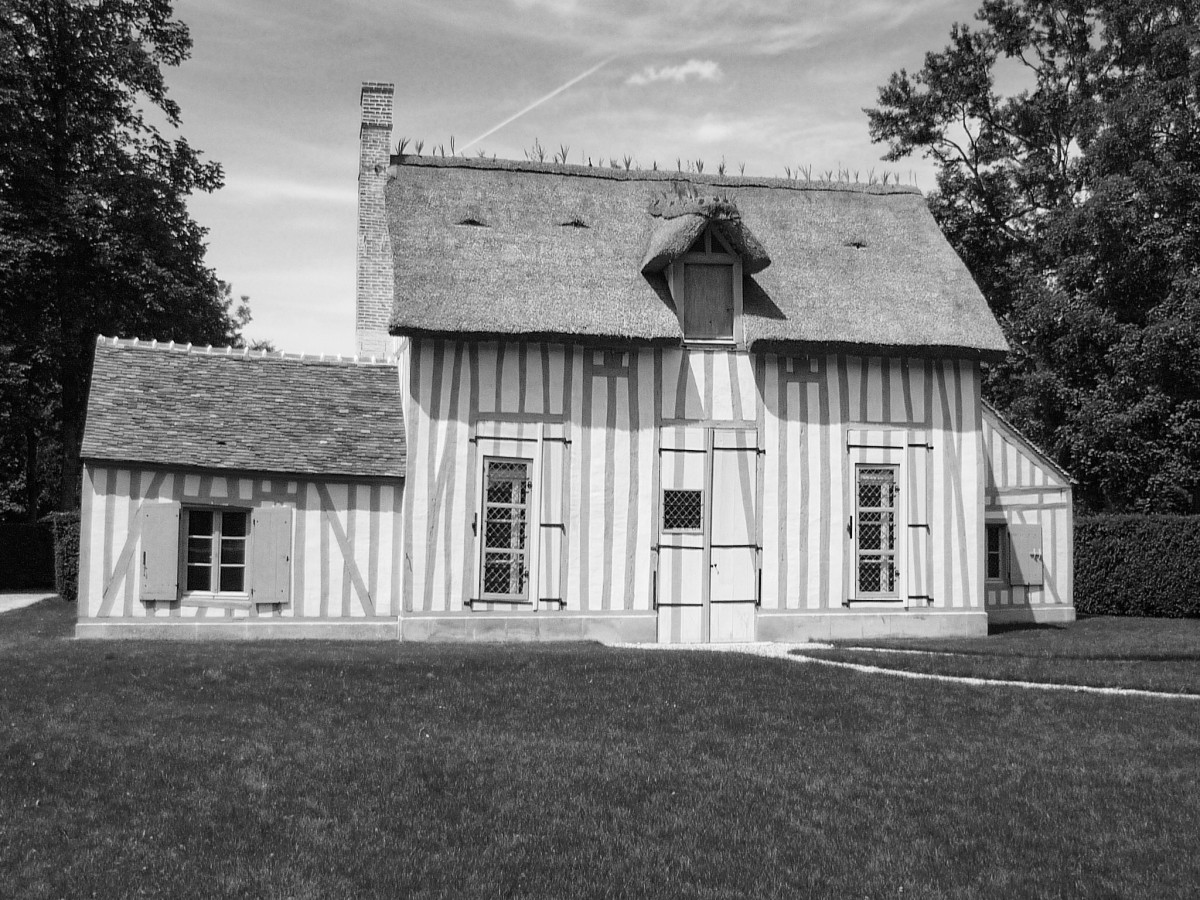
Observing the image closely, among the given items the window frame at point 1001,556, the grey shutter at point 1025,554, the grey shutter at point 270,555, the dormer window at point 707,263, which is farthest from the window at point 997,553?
the grey shutter at point 270,555

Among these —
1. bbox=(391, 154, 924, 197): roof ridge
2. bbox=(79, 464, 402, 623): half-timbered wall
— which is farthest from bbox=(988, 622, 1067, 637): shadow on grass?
bbox=(79, 464, 402, 623): half-timbered wall

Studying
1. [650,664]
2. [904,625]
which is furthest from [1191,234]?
[650,664]

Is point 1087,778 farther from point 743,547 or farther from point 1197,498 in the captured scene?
point 1197,498

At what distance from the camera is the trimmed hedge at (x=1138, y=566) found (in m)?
23.3

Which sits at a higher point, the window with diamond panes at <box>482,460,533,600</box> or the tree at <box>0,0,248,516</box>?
the tree at <box>0,0,248,516</box>

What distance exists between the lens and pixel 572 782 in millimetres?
9305

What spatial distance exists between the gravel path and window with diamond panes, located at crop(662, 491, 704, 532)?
1.78 meters

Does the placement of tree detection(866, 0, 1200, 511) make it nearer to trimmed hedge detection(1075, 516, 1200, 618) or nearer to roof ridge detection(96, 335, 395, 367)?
trimmed hedge detection(1075, 516, 1200, 618)

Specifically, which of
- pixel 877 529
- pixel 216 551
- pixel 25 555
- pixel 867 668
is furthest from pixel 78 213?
pixel 867 668

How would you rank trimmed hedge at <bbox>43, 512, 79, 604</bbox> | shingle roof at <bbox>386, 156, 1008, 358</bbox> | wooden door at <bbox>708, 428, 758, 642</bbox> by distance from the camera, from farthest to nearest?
trimmed hedge at <bbox>43, 512, 79, 604</bbox>, wooden door at <bbox>708, 428, 758, 642</bbox>, shingle roof at <bbox>386, 156, 1008, 358</bbox>

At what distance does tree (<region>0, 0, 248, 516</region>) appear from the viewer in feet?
86.4

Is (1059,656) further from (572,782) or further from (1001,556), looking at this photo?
(572,782)

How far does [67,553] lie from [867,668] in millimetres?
14961

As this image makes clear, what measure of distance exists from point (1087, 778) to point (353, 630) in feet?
33.9
